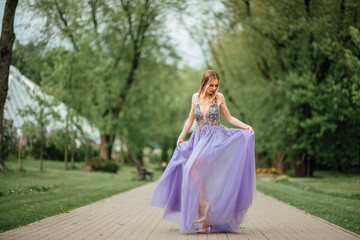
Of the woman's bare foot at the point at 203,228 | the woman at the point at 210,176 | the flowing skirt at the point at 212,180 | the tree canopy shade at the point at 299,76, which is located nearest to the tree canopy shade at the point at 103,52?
the tree canopy shade at the point at 299,76

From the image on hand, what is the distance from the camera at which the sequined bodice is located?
24.2 ft

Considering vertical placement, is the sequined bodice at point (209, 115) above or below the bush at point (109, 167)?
above

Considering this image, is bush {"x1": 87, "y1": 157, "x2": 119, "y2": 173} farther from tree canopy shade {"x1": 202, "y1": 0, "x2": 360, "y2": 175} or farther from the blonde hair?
the blonde hair

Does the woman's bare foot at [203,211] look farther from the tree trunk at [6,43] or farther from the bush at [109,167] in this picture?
the bush at [109,167]

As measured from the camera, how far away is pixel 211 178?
704 centimetres

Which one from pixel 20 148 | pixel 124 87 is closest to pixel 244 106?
pixel 124 87

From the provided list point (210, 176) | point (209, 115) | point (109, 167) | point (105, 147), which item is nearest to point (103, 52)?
point (105, 147)

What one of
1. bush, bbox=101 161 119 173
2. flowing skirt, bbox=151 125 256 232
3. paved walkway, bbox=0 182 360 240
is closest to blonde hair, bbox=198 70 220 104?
flowing skirt, bbox=151 125 256 232

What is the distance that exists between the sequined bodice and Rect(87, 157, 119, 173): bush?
23767 millimetres

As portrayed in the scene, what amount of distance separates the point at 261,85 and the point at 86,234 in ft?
69.7

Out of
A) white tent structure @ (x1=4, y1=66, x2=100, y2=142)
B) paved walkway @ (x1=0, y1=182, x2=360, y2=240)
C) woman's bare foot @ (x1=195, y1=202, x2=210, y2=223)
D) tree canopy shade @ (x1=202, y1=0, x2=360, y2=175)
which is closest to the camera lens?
paved walkway @ (x1=0, y1=182, x2=360, y2=240)

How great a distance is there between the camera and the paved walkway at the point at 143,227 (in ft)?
21.1

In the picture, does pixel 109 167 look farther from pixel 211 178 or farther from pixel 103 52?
pixel 211 178

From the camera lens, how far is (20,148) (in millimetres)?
20031
